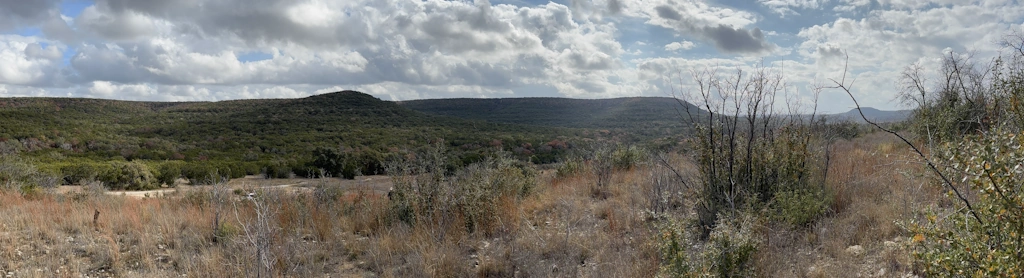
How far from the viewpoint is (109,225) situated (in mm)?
6461

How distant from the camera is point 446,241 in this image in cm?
537

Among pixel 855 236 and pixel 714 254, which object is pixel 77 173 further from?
pixel 855 236

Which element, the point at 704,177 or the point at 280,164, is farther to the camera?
the point at 280,164

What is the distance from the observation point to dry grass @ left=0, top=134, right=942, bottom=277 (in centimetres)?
432

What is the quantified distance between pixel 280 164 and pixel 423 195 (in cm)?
2604

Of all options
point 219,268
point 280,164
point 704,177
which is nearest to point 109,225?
point 219,268

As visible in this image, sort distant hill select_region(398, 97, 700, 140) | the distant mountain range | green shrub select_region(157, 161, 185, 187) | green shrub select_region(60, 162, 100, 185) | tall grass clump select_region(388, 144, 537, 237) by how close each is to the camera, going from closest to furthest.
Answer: tall grass clump select_region(388, 144, 537, 237) < green shrub select_region(60, 162, 100, 185) < green shrub select_region(157, 161, 185, 187) < the distant mountain range < distant hill select_region(398, 97, 700, 140)

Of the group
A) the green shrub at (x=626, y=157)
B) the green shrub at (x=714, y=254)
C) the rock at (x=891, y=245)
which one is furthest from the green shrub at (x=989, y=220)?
the green shrub at (x=626, y=157)

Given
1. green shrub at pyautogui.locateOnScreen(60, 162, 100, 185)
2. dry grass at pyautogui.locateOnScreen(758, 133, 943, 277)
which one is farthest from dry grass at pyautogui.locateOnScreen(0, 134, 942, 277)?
green shrub at pyautogui.locateOnScreen(60, 162, 100, 185)

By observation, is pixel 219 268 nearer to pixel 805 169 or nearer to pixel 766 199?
pixel 766 199

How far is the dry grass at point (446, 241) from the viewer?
14.2 feet

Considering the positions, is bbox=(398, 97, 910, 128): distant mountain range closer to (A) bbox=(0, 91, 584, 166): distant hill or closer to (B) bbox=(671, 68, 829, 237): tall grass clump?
(A) bbox=(0, 91, 584, 166): distant hill

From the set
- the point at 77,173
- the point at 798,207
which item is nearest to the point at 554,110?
A: the point at 77,173

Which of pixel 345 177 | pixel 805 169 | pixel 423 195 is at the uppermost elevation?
pixel 805 169
